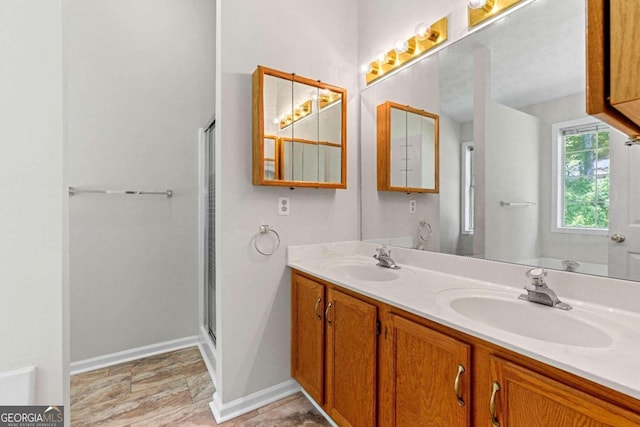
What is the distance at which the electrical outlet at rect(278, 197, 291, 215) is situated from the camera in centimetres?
186

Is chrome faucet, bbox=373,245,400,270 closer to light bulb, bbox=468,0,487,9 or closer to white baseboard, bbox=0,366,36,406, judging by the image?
light bulb, bbox=468,0,487,9

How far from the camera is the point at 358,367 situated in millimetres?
1331

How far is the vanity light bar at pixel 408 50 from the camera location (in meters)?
1.63

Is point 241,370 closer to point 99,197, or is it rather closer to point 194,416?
point 194,416

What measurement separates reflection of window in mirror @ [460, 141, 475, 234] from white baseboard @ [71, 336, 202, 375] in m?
2.39

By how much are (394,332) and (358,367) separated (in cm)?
32

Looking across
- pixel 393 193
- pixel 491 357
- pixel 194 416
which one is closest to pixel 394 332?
pixel 491 357

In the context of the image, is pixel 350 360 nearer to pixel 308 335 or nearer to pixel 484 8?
pixel 308 335

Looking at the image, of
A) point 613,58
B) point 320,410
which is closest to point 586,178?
point 613,58

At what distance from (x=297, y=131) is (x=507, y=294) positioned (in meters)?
1.42

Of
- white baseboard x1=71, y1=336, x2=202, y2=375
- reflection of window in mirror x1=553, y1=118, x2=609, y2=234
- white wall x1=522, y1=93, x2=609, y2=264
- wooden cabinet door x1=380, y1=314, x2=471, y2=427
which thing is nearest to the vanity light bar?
white wall x1=522, y1=93, x2=609, y2=264

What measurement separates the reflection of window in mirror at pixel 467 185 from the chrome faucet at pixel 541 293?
47cm

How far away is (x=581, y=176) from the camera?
1.16 meters

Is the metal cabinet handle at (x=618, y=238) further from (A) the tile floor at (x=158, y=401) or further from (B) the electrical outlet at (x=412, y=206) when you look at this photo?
(A) the tile floor at (x=158, y=401)
